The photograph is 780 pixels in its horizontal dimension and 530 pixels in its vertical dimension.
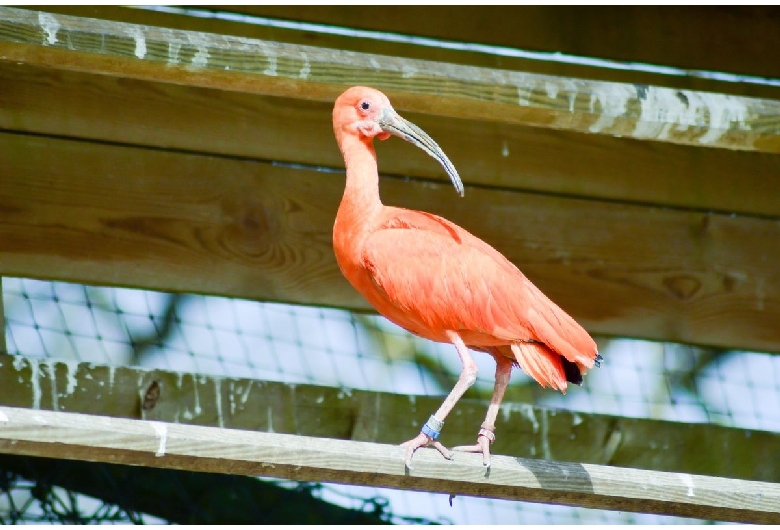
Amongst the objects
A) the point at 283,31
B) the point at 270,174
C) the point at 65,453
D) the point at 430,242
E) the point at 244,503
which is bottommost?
the point at 65,453

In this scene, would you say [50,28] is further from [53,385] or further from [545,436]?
[545,436]

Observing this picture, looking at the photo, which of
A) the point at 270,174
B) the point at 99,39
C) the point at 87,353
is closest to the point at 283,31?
the point at 270,174

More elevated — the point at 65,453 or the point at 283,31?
the point at 283,31

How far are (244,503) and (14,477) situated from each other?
80 centimetres

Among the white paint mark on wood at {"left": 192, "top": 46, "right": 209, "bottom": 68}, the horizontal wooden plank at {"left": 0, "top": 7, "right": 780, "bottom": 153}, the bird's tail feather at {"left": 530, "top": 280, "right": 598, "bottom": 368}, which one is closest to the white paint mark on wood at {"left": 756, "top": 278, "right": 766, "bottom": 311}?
the horizontal wooden plank at {"left": 0, "top": 7, "right": 780, "bottom": 153}

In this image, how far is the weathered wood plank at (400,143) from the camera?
4.00 m

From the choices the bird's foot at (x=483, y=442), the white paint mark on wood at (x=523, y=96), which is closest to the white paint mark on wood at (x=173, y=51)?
the white paint mark on wood at (x=523, y=96)

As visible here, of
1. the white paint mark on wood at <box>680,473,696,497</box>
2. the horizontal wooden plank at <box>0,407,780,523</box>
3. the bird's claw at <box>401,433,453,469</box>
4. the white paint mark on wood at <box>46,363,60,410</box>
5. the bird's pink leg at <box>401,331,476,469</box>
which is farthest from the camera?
the white paint mark on wood at <box>46,363,60,410</box>

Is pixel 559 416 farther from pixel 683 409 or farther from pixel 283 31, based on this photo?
pixel 683 409

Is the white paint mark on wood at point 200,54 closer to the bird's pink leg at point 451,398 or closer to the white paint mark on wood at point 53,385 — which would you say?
the bird's pink leg at point 451,398

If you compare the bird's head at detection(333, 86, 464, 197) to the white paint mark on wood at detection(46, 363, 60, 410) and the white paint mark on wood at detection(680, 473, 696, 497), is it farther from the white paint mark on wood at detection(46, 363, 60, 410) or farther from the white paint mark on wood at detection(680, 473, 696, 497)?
the white paint mark on wood at detection(46, 363, 60, 410)

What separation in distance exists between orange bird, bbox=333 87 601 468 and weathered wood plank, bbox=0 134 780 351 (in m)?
0.83

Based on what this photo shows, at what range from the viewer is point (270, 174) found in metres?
4.09

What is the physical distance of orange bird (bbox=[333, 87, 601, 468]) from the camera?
3066 millimetres
